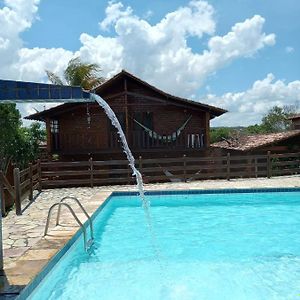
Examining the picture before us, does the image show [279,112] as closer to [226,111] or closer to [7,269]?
[226,111]

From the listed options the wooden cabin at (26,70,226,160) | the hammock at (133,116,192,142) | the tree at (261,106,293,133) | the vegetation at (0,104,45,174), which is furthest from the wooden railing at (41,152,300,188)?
the tree at (261,106,293,133)

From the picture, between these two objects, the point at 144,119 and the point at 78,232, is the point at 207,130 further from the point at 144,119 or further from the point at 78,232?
the point at 78,232

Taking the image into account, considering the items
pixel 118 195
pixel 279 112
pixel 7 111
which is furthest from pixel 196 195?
pixel 279 112

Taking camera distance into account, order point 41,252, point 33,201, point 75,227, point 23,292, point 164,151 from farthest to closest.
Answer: point 164,151, point 33,201, point 75,227, point 41,252, point 23,292

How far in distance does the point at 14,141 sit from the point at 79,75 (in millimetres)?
10746

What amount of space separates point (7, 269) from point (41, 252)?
90cm

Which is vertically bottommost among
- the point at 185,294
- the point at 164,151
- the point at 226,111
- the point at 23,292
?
the point at 185,294

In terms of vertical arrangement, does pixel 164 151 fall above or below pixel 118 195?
above

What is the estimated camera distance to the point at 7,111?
17.7 meters

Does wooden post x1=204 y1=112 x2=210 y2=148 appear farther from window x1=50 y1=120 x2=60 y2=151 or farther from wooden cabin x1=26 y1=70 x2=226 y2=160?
window x1=50 y1=120 x2=60 y2=151

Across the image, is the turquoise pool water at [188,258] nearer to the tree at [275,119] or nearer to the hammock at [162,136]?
the hammock at [162,136]

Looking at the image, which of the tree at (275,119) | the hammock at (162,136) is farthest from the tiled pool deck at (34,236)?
the tree at (275,119)

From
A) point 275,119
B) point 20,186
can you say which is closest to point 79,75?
point 20,186

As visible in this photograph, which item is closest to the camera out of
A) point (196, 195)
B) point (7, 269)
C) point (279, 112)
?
point (7, 269)
